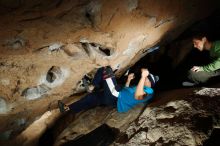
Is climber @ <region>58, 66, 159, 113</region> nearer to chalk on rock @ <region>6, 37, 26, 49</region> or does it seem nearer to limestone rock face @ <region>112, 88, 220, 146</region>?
limestone rock face @ <region>112, 88, 220, 146</region>

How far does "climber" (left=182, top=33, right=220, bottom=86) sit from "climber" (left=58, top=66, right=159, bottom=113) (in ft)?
2.57

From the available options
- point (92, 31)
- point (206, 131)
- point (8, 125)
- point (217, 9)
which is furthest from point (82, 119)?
point (217, 9)

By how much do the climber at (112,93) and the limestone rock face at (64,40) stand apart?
8.4 inches

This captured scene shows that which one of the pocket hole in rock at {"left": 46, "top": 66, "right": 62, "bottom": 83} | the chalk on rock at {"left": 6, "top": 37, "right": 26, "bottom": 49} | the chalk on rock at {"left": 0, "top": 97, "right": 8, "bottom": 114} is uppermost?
the chalk on rock at {"left": 6, "top": 37, "right": 26, "bottom": 49}

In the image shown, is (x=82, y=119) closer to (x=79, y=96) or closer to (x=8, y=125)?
(x=79, y=96)

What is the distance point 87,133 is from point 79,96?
2.95 feet

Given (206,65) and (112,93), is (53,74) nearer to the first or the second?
(112,93)

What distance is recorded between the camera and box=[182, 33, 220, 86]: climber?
3584mm

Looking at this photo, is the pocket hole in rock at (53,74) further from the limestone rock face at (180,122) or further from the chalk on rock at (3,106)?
the limestone rock face at (180,122)

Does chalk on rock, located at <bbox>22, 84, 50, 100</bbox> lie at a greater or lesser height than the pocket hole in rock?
lesser

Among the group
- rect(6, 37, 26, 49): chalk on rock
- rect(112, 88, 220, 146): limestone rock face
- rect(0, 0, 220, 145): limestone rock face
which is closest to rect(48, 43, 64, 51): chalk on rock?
rect(0, 0, 220, 145): limestone rock face

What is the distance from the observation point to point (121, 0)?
280 centimetres

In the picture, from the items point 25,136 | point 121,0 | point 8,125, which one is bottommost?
point 25,136

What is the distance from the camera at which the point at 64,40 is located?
2.89m
